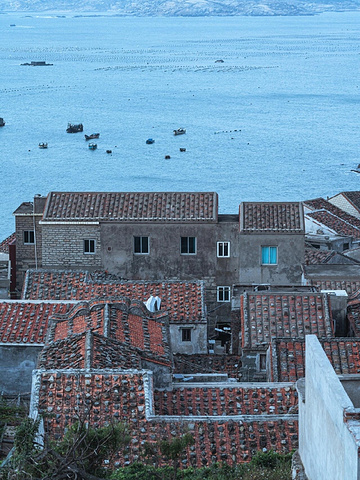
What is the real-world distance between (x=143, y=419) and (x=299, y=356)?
5.71 metres

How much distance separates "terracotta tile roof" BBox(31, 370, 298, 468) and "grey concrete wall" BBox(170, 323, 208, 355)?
8623mm

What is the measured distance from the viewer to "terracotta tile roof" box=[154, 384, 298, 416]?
57.9ft

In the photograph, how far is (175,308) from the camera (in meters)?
26.3

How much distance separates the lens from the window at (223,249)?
110 feet

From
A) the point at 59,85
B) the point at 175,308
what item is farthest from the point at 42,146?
the point at 175,308

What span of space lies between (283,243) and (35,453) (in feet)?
71.2

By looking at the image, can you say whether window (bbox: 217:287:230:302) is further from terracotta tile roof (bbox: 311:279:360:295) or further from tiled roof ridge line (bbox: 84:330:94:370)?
tiled roof ridge line (bbox: 84:330:94:370)

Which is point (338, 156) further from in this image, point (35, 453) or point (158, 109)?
point (35, 453)

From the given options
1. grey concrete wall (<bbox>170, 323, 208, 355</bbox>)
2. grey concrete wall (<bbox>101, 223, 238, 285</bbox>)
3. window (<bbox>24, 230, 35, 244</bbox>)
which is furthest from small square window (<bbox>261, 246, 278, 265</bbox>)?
grey concrete wall (<bbox>170, 323, 208, 355</bbox>)

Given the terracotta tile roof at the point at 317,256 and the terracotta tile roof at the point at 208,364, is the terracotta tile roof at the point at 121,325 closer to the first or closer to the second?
the terracotta tile roof at the point at 208,364

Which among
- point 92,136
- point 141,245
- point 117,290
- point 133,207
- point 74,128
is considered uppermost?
point 133,207

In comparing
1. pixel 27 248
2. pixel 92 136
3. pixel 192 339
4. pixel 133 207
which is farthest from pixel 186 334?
pixel 92 136

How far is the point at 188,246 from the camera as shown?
1330 inches

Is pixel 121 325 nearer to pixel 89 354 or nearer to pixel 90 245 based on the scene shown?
pixel 89 354
